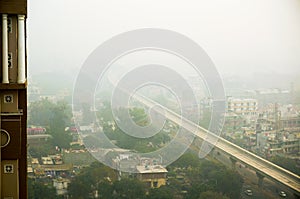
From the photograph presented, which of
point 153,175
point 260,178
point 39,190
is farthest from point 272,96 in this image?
point 39,190

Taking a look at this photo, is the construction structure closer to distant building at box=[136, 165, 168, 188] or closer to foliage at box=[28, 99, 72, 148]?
foliage at box=[28, 99, 72, 148]

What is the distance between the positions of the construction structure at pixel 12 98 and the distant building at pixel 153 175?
0.98m

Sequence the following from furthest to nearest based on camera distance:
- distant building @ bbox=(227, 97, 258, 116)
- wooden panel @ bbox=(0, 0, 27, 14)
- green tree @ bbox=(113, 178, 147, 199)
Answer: distant building @ bbox=(227, 97, 258, 116)
green tree @ bbox=(113, 178, 147, 199)
wooden panel @ bbox=(0, 0, 27, 14)

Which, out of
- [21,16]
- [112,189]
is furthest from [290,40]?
[21,16]

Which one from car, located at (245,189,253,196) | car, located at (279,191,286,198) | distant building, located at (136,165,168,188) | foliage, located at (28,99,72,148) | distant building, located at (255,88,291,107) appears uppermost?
distant building, located at (255,88,291,107)

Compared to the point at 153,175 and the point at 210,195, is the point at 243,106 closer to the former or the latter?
the point at 210,195

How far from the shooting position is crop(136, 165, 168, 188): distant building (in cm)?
389

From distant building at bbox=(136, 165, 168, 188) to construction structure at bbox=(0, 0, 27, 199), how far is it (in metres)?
0.98

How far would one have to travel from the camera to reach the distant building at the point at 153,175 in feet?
12.8

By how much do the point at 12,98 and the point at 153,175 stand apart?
4.19 feet

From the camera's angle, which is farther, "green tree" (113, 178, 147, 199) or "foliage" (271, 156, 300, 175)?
"foliage" (271, 156, 300, 175)

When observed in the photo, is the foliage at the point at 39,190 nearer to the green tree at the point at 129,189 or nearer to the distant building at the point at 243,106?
the green tree at the point at 129,189

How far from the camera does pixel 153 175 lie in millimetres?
3904

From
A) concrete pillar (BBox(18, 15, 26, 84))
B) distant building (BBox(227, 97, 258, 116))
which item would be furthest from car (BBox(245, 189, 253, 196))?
concrete pillar (BBox(18, 15, 26, 84))
